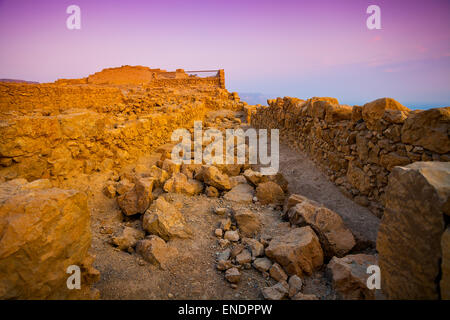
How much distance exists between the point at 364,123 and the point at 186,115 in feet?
25.7

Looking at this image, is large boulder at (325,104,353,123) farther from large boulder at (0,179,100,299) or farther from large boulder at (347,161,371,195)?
large boulder at (0,179,100,299)

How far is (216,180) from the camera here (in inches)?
173

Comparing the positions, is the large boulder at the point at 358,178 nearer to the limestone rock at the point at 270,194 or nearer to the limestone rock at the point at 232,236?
the limestone rock at the point at 270,194

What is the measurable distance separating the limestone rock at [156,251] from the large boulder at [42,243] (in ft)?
2.54

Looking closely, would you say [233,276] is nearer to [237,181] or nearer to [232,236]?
[232,236]

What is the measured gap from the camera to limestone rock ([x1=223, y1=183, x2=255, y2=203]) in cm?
418

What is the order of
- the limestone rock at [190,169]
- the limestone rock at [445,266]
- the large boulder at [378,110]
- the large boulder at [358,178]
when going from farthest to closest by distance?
the limestone rock at [190,169] → the large boulder at [358,178] → the large boulder at [378,110] → the limestone rock at [445,266]

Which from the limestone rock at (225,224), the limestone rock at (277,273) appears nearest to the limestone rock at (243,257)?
the limestone rock at (277,273)

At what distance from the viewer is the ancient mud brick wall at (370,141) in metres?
2.54

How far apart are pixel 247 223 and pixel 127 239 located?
169 centimetres

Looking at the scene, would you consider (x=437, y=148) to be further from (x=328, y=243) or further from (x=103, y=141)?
(x=103, y=141)

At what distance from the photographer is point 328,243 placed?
2877 mm

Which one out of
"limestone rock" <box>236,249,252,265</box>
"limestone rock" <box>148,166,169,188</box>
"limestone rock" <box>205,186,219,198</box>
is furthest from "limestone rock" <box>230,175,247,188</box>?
"limestone rock" <box>236,249,252,265</box>

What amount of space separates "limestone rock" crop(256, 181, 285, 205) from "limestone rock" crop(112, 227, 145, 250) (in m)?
2.13
